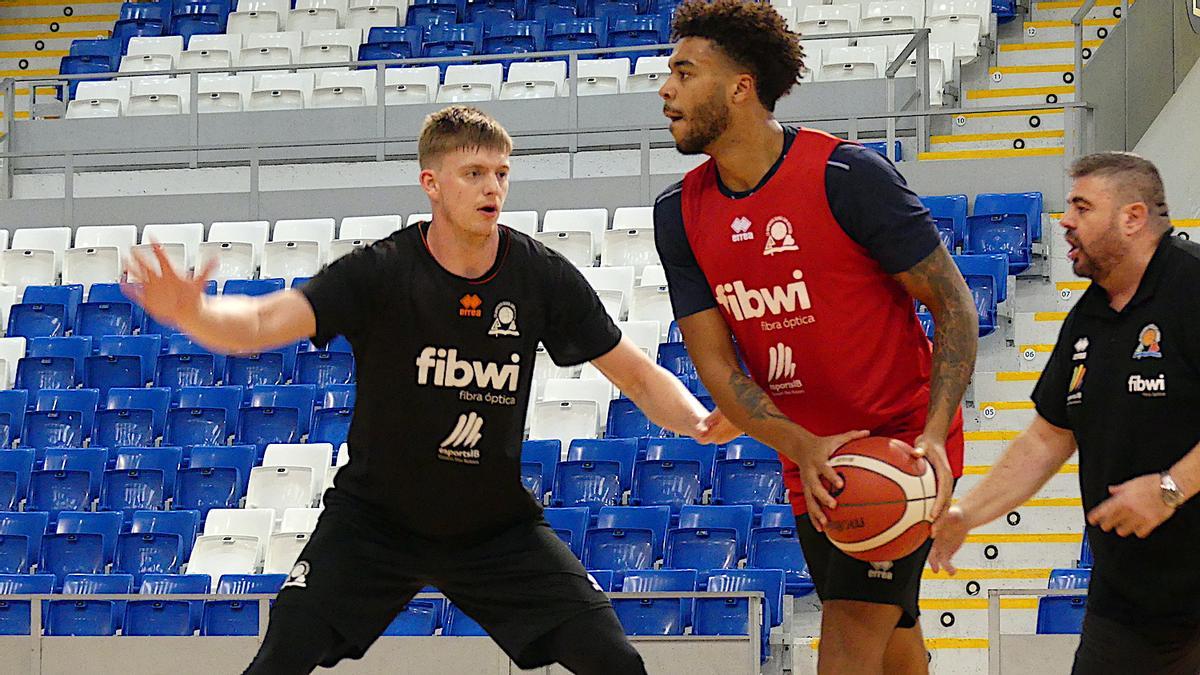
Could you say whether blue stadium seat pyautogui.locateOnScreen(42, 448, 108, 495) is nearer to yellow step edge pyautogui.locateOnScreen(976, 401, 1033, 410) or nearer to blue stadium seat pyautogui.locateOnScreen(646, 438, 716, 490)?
blue stadium seat pyautogui.locateOnScreen(646, 438, 716, 490)

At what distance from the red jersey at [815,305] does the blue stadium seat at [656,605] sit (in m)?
5.17

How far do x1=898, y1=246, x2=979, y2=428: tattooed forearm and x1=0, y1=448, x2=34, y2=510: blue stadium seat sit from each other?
9726 mm

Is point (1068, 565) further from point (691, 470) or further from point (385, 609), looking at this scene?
point (385, 609)

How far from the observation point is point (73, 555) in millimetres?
11633

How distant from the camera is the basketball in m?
4.07

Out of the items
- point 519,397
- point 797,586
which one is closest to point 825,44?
point 797,586

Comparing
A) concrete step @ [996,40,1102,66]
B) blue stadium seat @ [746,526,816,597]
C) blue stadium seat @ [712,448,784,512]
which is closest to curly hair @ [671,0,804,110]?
blue stadium seat @ [746,526,816,597]

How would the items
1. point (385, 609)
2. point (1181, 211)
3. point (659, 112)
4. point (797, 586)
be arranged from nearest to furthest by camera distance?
point (385, 609) < point (797, 586) < point (1181, 211) < point (659, 112)

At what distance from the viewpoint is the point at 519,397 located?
4918 millimetres

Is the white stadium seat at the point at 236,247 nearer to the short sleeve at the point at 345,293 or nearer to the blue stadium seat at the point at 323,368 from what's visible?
the blue stadium seat at the point at 323,368

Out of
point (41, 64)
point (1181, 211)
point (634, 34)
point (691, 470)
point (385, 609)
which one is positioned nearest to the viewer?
point (385, 609)

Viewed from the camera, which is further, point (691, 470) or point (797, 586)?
point (691, 470)

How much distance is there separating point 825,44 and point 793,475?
12962mm

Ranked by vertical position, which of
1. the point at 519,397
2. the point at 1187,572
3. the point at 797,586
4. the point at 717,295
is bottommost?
the point at 797,586
